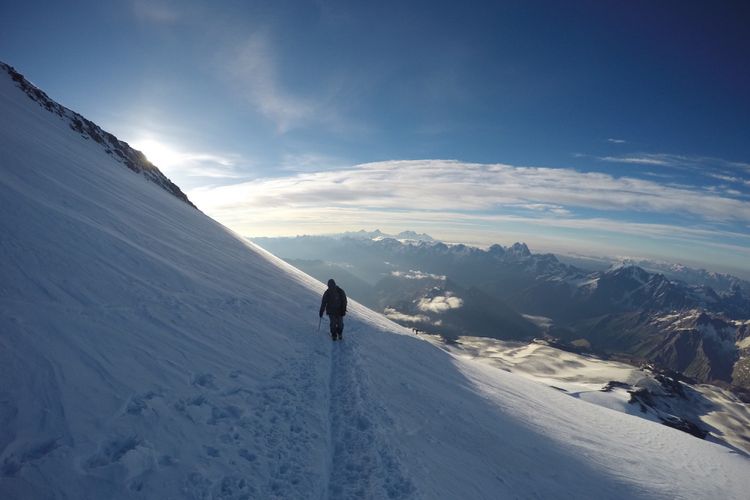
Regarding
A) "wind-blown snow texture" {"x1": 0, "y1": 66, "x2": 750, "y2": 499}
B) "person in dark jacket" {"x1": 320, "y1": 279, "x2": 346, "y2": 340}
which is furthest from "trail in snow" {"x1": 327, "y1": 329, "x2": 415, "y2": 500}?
"person in dark jacket" {"x1": 320, "y1": 279, "x2": 346, "y2": 340}

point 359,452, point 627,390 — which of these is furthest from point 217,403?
point 627,390

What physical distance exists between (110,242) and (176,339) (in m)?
6.94

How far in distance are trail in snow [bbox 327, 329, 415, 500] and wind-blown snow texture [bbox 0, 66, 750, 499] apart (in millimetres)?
43

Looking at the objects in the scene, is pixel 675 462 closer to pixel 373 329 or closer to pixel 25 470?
pixel 373 329

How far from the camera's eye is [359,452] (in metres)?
7.54

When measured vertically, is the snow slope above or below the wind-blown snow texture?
below

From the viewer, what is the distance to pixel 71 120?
48.2 m

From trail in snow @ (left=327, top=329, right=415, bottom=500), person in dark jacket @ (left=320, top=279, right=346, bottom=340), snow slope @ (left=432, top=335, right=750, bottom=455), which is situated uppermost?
person in dark jacket @ (left=320, top=279, right=346, bottom=340)

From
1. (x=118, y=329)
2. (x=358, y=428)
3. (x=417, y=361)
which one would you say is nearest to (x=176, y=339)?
(x=118, y=329)

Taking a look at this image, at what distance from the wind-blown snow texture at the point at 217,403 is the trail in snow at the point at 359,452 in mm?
43

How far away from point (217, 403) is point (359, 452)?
3517 mm

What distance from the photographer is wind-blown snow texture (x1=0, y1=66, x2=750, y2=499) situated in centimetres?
528

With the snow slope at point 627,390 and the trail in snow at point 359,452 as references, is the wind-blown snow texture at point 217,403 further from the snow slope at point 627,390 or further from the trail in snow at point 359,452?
the snow slope at point 627,390

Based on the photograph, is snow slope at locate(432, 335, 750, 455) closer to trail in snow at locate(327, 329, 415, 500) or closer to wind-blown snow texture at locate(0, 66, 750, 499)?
wind-blown snow texture at locate(0, 66, 750, 499)
